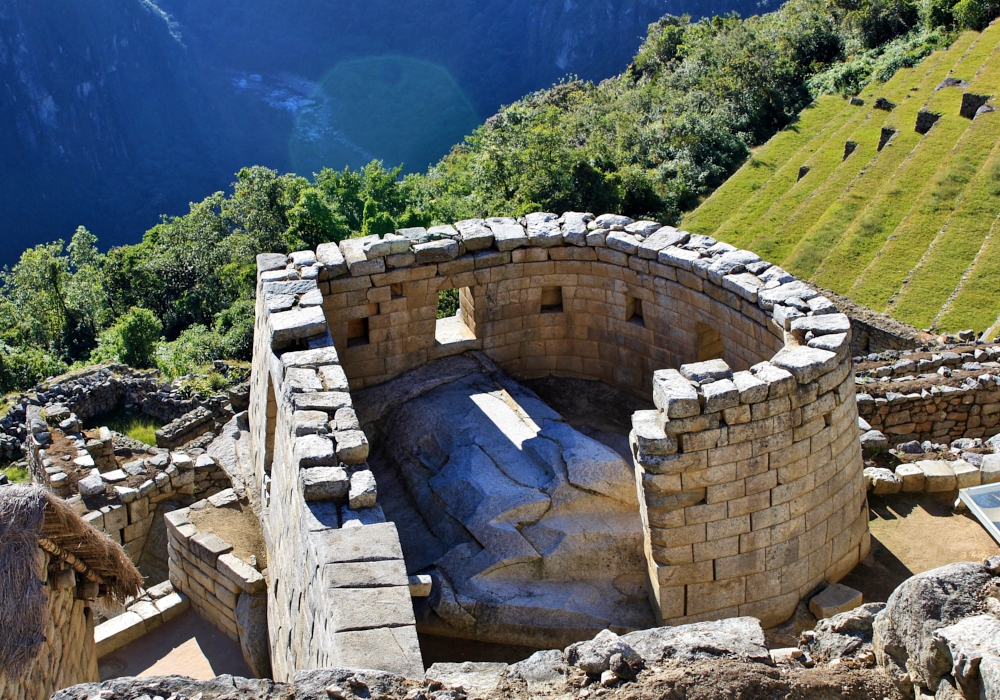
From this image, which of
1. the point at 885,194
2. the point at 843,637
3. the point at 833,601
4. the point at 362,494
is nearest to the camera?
the point at 843,637

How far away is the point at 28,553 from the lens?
25.9ft

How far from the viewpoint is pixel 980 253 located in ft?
85.4

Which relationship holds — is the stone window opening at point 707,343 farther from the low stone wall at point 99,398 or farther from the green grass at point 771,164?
the green grass at point 771,164

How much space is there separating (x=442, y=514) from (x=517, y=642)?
170 cm

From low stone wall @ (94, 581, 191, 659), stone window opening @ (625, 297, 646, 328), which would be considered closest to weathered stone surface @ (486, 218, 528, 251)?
stone window opening @ (625, 297, 646, 328)

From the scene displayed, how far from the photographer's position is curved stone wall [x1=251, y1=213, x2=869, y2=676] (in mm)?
9078

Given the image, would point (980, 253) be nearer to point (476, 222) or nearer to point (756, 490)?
point (476, 222)

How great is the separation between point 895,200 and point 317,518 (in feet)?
89.1

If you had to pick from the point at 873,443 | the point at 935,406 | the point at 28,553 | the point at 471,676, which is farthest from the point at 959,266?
the point at 28,553

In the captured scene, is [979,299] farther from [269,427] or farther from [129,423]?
[129,423]

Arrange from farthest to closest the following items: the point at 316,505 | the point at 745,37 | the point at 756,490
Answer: the point at 745,37 → the point at 756,490 → the point at 316,505

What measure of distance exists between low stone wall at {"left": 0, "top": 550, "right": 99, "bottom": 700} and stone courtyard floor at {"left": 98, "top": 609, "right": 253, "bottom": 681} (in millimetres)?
613

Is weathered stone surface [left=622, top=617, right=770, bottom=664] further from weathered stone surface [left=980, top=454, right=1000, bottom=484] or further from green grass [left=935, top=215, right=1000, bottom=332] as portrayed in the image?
green grass [left=935, top=215, right=1000, bottom=332]

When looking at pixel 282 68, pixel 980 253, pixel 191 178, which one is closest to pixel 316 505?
pixel 980 253
